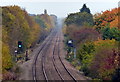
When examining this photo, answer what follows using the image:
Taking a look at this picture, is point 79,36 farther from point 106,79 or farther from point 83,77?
point 106,79

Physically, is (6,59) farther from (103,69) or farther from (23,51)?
(23,51)

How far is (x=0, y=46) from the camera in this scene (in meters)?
30.1

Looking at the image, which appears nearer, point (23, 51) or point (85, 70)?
point (85, 70)

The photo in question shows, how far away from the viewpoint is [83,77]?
27766 mm

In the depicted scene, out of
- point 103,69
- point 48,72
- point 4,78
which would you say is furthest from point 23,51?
point 103,69

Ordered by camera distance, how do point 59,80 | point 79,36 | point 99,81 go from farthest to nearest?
point 79,36
point 59,80
point 99,81

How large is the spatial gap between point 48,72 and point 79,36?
1656cm

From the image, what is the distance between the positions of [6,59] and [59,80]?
7093mm

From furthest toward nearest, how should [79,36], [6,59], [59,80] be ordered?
[79,36] → [6,59] → [59,80]

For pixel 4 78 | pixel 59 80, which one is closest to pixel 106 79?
pixel 59 80

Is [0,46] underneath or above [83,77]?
above

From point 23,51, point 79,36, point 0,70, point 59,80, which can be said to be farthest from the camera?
point 23,51

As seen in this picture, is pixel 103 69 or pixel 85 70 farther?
pixel 85 70

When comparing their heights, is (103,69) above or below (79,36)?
below
